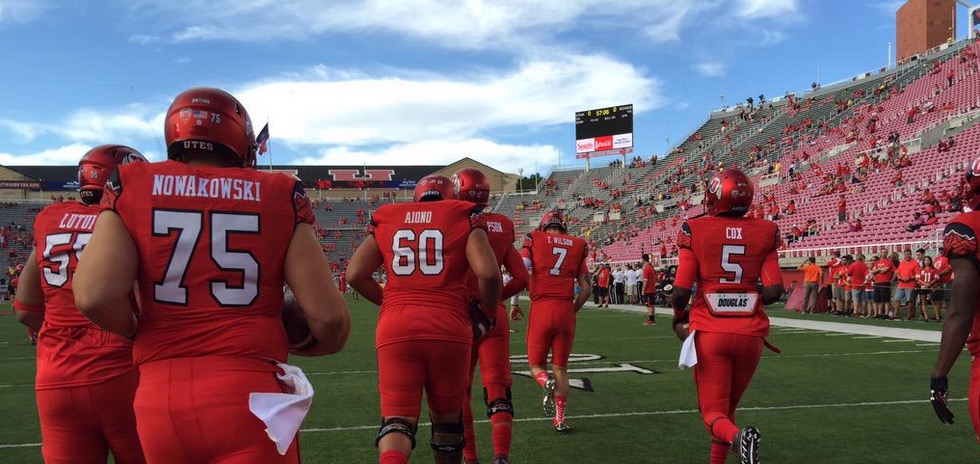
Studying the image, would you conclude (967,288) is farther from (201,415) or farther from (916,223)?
(916,223)

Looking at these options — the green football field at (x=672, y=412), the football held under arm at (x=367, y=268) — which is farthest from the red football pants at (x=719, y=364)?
the football held under arm at (x=367, y=268)

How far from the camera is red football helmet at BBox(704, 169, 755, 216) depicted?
14.6ft

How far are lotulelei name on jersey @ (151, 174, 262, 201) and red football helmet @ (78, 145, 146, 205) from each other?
4.71 feet

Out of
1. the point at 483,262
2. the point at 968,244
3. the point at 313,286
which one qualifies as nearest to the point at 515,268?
the point at 483,262

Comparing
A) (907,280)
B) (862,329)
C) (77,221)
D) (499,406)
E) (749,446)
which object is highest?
(77,221)

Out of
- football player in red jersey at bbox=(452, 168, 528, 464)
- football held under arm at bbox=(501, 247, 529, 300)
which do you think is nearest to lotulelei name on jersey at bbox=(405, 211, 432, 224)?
football player in red jersey at bbox=(452, 168, 528, 464)

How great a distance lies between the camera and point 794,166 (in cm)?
3362

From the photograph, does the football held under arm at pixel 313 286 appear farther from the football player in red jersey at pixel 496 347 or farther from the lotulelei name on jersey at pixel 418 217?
the football player in red jersey at pixel 496 347

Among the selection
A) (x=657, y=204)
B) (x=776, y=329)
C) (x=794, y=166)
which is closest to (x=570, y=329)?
(x=776, y=329)

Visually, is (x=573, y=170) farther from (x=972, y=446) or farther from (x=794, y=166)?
(x=972, y=446)

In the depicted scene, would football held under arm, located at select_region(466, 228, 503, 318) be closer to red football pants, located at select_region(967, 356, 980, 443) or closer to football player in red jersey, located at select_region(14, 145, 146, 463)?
football player in red jersey, located at select_region(14, 145, 146, 463)

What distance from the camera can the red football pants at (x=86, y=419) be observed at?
3.14 meters

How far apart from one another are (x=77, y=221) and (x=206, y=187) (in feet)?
5.04

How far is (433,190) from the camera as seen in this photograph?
448 centimetres
